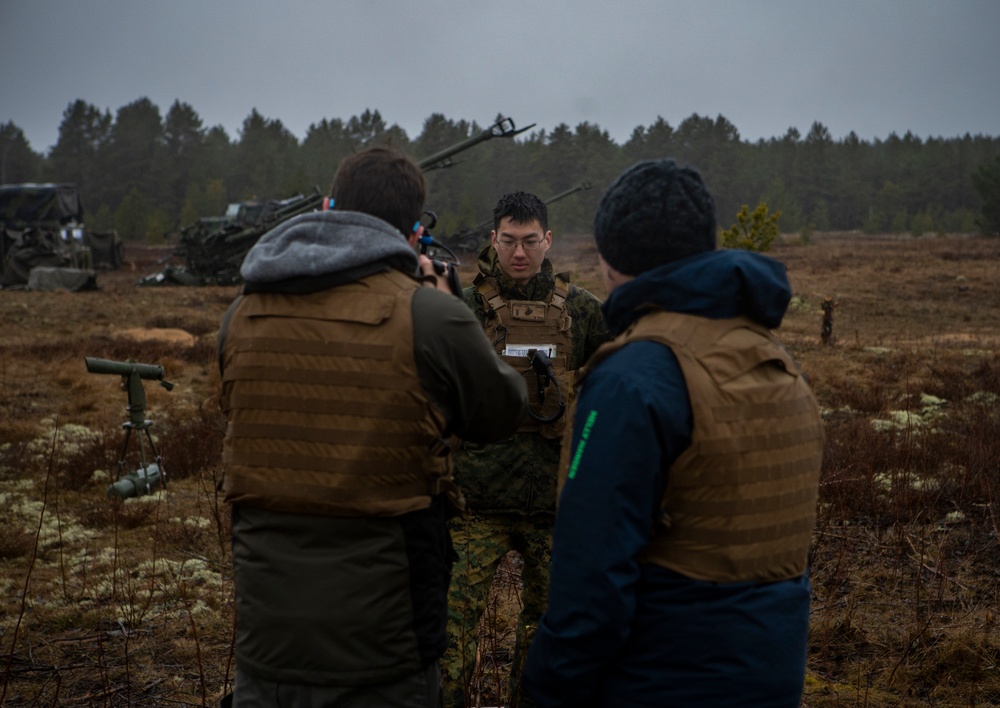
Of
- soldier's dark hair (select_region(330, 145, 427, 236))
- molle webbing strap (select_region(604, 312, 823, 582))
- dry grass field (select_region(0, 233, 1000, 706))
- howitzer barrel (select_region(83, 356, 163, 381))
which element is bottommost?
dry grass field (select_region(0, 233, 1000, 706))

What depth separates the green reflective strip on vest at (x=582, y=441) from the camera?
155 cm

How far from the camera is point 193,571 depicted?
204 inches

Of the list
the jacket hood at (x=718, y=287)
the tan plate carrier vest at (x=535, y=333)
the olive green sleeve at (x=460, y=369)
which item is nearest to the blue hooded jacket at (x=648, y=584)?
the jacket hood at (x=718, y=287)

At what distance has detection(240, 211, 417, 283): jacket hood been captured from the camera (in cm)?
185

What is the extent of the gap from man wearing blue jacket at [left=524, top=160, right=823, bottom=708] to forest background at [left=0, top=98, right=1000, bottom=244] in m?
48.7

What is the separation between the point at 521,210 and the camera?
11.0 feet

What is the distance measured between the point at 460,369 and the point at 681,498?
1.96 feet

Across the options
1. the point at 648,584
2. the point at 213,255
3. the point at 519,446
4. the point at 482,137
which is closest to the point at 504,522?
the point at 519,446

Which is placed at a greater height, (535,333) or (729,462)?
(535,333)

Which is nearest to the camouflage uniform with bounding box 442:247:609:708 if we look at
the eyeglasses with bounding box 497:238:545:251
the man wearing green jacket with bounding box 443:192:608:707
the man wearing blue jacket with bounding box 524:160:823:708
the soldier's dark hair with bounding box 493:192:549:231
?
the man wearing green jacket with bounding box 443:192:608:707

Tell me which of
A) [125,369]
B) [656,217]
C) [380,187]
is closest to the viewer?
[656,217]

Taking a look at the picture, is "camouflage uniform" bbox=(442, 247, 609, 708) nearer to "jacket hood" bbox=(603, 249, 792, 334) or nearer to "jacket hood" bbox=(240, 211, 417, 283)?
"jacket hood" bbox=(240, 211, 417, 283)

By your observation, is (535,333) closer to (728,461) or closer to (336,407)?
(336,407)

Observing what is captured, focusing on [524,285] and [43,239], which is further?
[43,239]
